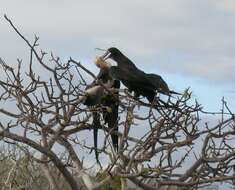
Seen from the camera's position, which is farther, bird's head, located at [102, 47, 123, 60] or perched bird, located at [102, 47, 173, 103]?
bird's head, located at [102, 47, 123, 60]

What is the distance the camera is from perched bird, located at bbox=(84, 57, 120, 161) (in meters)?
4.37

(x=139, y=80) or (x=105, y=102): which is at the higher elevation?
(x=139, y=80)

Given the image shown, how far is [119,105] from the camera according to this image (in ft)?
14.4

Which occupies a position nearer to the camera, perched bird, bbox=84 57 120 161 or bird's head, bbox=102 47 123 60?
perched bird, bbox=84 57 120 161

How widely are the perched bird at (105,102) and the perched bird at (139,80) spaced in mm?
77

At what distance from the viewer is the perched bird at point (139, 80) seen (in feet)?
14.4

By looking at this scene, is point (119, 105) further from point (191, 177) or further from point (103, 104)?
point (191, 177)

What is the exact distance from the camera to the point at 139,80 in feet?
14.9

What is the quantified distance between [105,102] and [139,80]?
308 millimetres

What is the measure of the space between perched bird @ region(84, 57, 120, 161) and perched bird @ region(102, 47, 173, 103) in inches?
3.0

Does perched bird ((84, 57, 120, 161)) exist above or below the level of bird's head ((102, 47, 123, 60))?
below

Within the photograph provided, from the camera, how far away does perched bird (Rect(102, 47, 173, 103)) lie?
4.39 metres

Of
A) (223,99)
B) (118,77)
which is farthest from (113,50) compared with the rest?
(223,99)

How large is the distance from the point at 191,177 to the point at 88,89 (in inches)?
38.2
